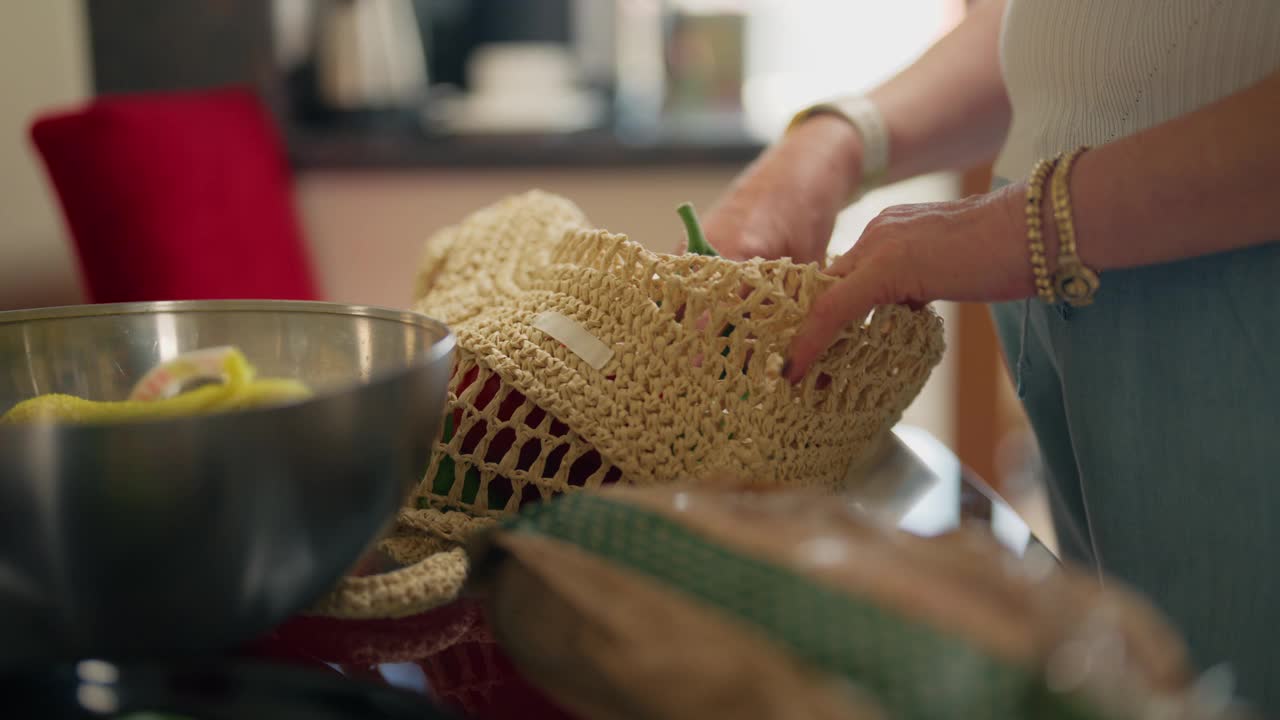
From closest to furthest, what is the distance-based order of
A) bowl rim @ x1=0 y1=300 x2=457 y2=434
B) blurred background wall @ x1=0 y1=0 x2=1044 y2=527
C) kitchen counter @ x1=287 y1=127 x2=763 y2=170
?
bowl rim @ x1=0 y1=300 x2=457 y2=434
blurred background wall @ x1=0 y1=0 x2=1044 y2=527
kitchen counter @ x1=287 y1=127 x2=763 y2=170

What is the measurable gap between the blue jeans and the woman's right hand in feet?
0.56

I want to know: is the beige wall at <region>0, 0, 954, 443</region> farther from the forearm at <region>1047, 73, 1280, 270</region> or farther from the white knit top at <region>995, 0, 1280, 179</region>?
the forearm at <region>1047, 73, 1280, 270</region>

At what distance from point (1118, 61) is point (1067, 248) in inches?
6.4

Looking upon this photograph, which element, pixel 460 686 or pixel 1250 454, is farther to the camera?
pixel 1250 454

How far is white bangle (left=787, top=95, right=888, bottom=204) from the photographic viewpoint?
74 cm

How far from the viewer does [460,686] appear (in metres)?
0.36

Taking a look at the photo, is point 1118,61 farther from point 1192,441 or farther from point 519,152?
point 519,152

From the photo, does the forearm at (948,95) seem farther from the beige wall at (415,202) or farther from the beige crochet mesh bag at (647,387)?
the beige wall at (415,202)

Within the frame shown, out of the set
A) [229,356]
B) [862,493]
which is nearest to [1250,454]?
[862,493]

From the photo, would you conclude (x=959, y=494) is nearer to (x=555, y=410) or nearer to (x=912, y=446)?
(x=912, y=446)

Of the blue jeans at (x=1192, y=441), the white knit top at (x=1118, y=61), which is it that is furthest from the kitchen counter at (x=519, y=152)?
the blue jeans at (x=1192, y=441)

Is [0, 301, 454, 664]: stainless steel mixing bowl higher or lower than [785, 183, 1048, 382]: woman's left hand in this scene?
lower

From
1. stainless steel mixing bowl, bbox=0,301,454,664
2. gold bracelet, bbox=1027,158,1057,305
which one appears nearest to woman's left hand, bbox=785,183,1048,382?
gold bracelet, bbox=1027,158,1057,305

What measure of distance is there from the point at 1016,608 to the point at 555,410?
24 cm
